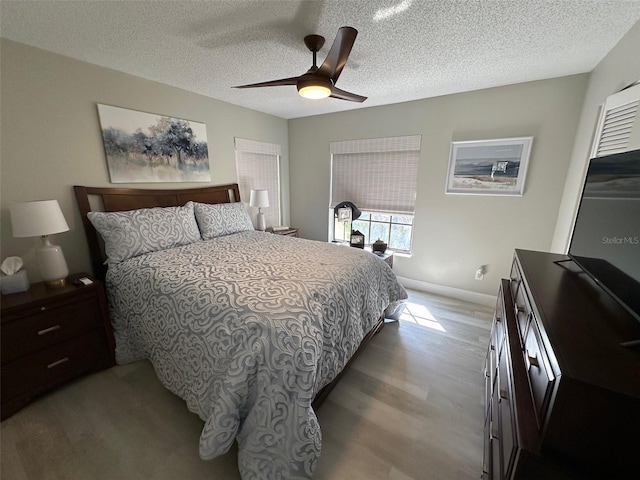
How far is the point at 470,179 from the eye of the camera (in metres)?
2.91

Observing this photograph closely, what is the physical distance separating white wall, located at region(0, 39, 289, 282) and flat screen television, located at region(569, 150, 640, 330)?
345cm

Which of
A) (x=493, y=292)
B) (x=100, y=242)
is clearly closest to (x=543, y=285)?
(x=493, y=292)

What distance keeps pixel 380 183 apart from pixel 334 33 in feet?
6.75

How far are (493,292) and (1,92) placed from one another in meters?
4.80

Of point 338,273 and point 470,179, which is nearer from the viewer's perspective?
point 338,273

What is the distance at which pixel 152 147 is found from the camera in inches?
103

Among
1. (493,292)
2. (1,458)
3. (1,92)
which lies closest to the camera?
(1,458)

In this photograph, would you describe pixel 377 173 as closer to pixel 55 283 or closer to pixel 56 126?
pixel 56 126

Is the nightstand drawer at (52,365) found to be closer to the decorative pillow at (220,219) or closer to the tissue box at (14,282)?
the tissue box at (14,282)

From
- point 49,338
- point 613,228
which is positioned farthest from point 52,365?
point 613,228

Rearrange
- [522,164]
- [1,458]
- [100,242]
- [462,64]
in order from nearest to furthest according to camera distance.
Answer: [1,458] → [462,64] → [100,242] → [522,164]

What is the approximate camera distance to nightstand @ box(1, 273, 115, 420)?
159 centimetres

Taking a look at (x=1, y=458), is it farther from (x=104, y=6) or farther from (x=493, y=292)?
(x=493, y=292)

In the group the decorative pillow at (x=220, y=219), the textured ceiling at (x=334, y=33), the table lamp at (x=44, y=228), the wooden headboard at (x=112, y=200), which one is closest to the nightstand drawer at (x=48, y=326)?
the table lamp at (x=44, y=228)
